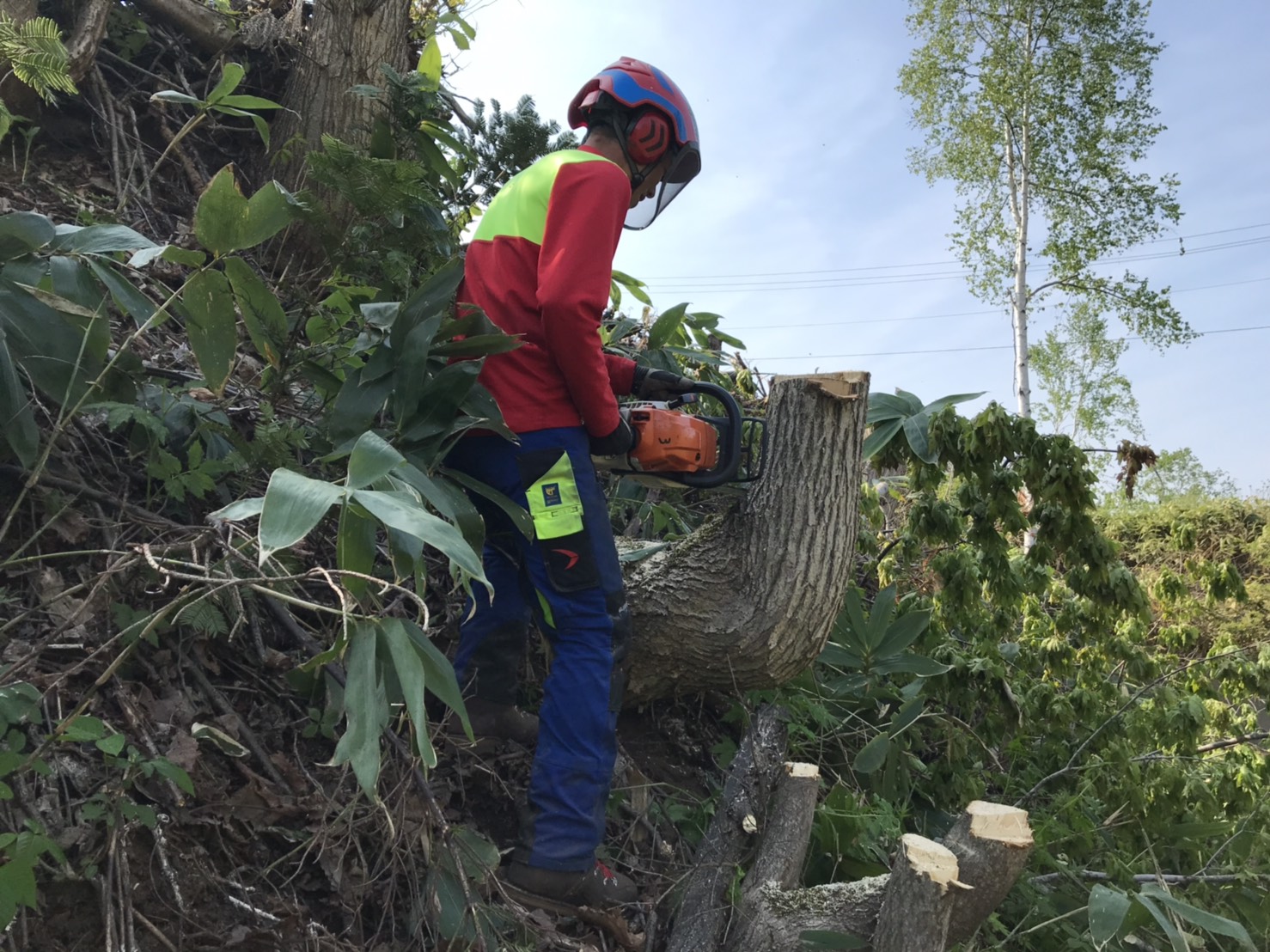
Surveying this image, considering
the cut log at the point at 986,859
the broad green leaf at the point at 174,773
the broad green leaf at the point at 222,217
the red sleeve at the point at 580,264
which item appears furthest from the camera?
the red sleeve at the point at 580,264

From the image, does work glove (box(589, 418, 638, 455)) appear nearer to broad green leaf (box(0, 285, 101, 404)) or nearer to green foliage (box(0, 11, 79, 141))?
broad green leaf (box(0, 285, 101, 404))

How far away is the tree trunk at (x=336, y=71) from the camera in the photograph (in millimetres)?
4023

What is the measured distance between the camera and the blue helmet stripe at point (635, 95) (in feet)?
8.48

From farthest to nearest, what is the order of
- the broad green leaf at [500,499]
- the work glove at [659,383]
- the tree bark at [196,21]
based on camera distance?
the tree bark at [196,21] → the work glove at [659,383] → the broad green leaf at [500,499]

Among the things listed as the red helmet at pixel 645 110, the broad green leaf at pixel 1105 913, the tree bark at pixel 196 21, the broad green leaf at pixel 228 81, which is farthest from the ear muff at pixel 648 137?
the tree bark at pixel 196 21

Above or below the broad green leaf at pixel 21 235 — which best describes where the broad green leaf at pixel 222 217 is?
above

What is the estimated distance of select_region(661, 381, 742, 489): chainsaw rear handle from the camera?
8.65 ft

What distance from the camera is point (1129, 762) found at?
3160 millimetres

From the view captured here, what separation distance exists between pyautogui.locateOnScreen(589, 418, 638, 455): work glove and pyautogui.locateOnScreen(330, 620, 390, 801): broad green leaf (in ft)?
4.32

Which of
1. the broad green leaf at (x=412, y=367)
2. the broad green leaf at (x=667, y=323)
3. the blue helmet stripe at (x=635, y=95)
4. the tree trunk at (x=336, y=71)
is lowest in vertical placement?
the broad green leaf at (x=412, y=367)

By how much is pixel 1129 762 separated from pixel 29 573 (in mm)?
3617

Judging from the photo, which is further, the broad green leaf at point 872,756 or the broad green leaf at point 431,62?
the broad green leaf at point 431,62

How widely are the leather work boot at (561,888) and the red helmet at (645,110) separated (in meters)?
2.12

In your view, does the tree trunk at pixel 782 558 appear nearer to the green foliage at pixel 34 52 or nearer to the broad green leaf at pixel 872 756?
the broad green leaf at pixel 872 756
